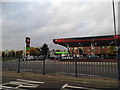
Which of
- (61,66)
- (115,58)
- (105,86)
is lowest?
(105,86)

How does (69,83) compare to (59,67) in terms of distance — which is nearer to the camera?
(69,83)

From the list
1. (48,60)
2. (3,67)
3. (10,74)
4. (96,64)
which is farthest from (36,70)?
(96,64)

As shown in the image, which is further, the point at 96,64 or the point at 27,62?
the point at 27,62

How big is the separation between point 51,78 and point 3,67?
18.6 ft

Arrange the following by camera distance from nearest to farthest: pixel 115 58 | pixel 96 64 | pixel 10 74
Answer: pixel 115 58 → pixel 96 64 → pixel 10 74

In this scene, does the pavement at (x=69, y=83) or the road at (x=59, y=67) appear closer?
the pavement at (x=69, y=83)

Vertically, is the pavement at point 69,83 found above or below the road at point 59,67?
below

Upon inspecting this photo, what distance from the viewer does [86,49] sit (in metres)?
76.1

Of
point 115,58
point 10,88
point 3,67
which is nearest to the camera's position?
point 10,88

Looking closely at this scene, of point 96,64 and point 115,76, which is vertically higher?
point 96,64

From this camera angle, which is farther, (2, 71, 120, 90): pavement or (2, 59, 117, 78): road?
(2, 59, 117, 78): road

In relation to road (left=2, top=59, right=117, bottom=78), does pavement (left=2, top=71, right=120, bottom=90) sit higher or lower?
lower

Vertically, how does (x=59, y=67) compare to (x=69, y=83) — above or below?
above

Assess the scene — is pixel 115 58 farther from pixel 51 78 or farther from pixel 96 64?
pixel 51 78
